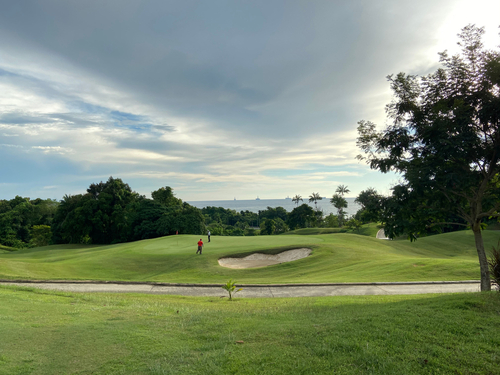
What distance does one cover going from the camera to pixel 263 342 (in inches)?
205

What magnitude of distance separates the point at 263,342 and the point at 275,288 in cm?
937

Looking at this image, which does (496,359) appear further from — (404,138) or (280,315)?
(404,138)

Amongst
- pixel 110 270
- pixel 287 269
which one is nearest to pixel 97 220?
pixel 110 270

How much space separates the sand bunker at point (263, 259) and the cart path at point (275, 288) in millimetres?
7510

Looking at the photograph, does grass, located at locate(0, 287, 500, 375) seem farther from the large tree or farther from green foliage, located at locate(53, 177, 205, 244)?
green foliage, located at locate(53, 177, 205, 244)

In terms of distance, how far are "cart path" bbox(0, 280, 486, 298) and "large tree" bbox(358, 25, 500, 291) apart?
321 centimetres

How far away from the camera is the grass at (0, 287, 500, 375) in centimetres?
429

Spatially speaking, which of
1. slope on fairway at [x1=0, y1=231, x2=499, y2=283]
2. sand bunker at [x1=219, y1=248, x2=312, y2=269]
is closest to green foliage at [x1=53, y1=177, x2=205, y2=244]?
slope on fairway at [x1=0, y1=231, x2=499, y2=283]

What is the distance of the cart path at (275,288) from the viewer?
13.0 meters

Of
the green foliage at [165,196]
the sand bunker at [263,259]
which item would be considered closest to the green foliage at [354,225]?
the green foliage at [165,196]

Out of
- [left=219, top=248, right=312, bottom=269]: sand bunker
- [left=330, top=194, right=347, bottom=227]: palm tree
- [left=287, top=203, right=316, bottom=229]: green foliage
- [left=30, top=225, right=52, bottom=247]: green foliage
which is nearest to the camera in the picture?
[left=219, top=248, right=312, bottom=269]: sand bunker

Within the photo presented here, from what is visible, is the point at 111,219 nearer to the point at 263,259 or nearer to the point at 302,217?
the point at 263,259

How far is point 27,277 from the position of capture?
16.4m

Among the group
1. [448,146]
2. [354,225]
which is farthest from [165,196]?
[448,146]
